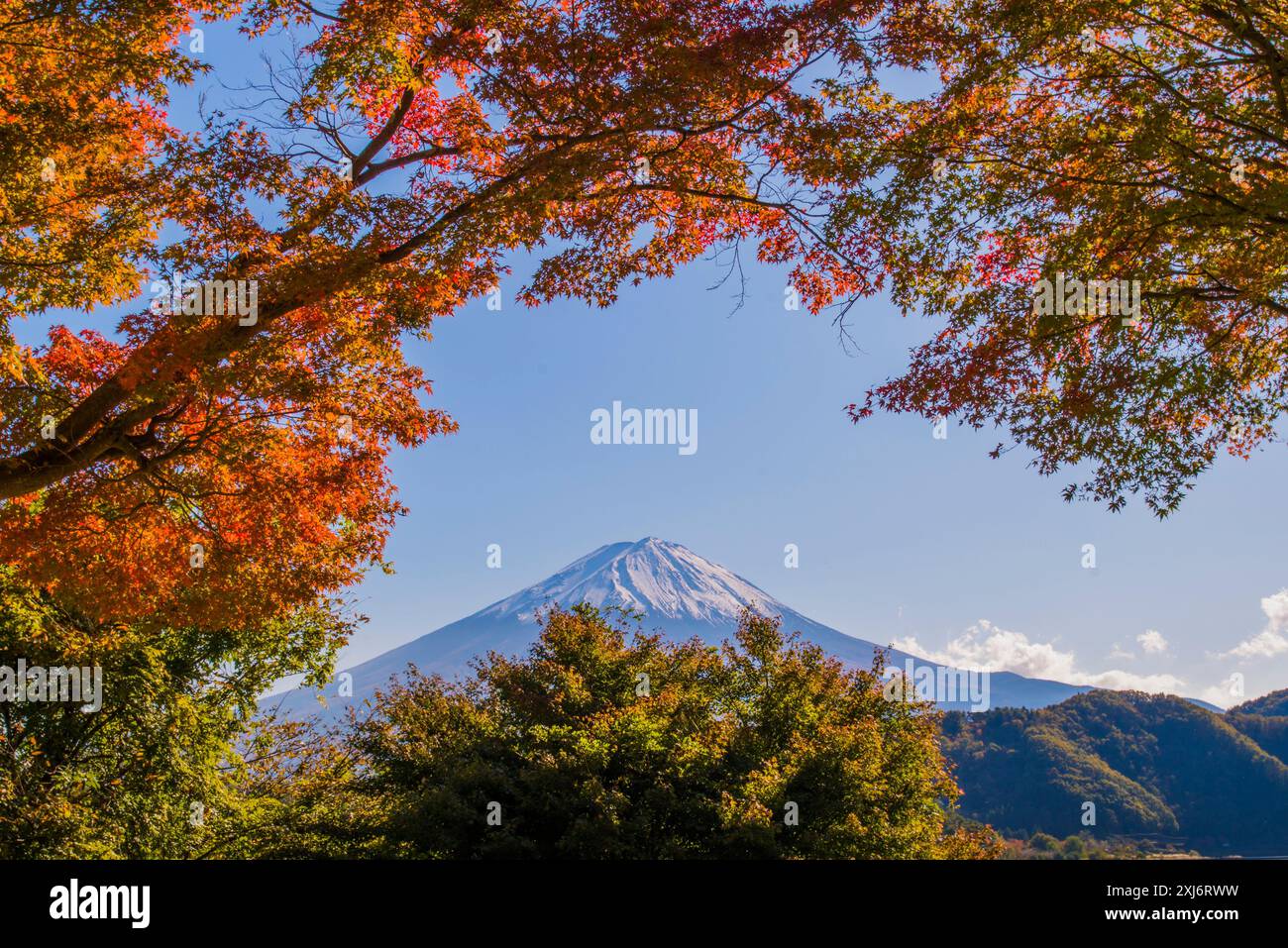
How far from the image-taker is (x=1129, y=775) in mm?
50438

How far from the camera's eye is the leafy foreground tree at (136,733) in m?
12.8

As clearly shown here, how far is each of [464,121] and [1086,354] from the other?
21.4 feet

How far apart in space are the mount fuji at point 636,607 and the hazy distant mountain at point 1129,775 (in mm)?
55694

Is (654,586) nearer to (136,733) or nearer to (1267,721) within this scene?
(1267,721)

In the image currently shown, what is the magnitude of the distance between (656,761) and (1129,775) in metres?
48.3

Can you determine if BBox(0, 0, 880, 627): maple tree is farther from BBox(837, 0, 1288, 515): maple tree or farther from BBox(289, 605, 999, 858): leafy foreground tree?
BBox(289, 605, 999, 858): leafy foreground tree

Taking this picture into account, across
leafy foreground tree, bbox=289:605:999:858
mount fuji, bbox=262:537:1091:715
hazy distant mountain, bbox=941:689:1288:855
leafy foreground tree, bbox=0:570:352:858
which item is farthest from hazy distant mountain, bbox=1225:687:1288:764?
leafy foreground tree, bbox=0:570:352:858

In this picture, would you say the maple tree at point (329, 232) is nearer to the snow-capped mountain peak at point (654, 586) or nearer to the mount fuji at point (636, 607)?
the mount fuji at point (636, 607)

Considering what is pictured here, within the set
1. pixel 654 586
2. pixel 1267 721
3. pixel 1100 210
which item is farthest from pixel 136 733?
pixel 654 586

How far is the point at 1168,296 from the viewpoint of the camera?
7.45 metres

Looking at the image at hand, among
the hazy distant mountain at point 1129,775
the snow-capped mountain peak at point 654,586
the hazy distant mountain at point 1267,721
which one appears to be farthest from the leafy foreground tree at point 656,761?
the snow-capped mountain peak at point 654,586

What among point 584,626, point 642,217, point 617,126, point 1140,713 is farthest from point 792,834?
point 1140,713

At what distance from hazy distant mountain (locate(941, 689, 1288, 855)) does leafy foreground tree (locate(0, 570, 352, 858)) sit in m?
40.4
